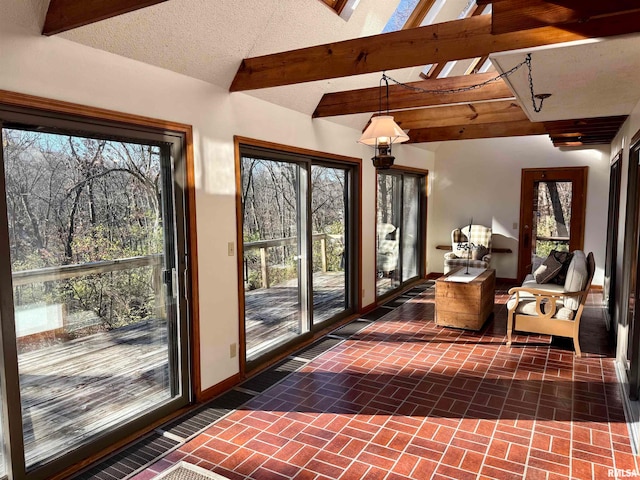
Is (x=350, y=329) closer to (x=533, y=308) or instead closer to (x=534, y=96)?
(x=533, y=308)

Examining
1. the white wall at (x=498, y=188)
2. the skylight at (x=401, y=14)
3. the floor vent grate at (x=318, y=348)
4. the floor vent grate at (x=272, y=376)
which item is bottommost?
the floor vent grate at (x=272, y=376)

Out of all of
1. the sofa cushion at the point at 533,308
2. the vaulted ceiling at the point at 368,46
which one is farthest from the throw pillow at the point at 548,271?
the vaulted ceiling at the point at 368,46

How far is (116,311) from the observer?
293 cm

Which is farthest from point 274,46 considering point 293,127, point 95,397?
point 95,397

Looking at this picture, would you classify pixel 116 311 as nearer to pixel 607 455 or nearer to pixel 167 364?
pixel 167 364

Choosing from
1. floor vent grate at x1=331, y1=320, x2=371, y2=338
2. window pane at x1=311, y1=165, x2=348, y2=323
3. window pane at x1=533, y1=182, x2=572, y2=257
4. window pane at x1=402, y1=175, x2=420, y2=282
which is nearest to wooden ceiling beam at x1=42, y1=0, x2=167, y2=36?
window pane at x1=311, y1=165, x2=348, y2=323

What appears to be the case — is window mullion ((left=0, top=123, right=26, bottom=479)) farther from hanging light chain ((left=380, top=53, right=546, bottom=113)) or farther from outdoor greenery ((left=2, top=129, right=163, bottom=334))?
hanging light chain ((left=380, top=53, right=546, bottom=113))

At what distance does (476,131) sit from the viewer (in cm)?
670

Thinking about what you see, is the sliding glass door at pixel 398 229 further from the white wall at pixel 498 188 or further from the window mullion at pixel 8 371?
the window mullion at pixel 8 371


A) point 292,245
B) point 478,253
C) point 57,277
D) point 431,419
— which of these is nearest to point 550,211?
point 478,253

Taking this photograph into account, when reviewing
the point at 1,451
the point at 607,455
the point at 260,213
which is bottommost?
the point at 607,455

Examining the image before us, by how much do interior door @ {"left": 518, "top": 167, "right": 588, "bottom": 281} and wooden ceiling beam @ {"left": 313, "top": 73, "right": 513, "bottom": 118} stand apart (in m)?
4.15

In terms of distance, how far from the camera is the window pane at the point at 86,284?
7.92 ft

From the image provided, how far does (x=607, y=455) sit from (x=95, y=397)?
10.4ft
